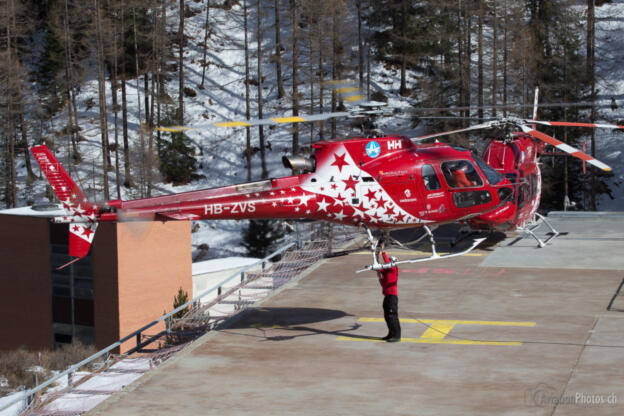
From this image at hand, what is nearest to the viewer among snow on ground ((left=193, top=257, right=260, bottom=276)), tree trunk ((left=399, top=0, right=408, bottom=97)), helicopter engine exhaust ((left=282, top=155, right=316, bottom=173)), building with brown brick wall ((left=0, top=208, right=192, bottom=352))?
helicopter engine exhaust ((left=282, top=155, right=316, bottom=173))

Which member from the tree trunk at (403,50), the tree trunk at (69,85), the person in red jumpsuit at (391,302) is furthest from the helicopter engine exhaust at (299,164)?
the tree trunk at (403,50)

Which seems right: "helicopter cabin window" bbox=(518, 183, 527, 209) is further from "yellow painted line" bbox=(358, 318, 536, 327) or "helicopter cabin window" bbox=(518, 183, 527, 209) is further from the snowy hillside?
the snowy hillside

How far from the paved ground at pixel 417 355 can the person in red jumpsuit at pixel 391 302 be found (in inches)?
9.5

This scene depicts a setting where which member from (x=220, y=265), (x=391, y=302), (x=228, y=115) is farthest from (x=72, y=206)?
(x=228, y=115)

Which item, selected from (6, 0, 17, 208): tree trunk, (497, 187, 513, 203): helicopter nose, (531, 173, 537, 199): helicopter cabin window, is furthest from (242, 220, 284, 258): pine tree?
(497, 187, 513, 203): helicopter nose

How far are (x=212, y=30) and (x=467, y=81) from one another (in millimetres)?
26154

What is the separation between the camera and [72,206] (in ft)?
43.2

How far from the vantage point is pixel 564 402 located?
32.8 ft

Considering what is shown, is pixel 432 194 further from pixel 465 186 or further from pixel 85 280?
pixel 85 280

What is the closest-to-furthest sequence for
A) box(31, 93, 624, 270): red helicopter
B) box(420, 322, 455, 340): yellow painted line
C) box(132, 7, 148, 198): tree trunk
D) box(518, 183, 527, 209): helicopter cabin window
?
box(31, 93, 624, 270): red helicopter, box(420, 322, 455, 340): yellow painted line, box(518, 183, 527, 209): helicopter cabin window, box(132, 7, 148, 198): tree trunk

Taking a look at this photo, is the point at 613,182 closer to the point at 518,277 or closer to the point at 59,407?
the point at 518,277

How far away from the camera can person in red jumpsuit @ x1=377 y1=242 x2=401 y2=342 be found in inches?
509

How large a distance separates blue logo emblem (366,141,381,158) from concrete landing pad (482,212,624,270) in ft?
21.5

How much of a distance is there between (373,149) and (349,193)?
43.2 inches
